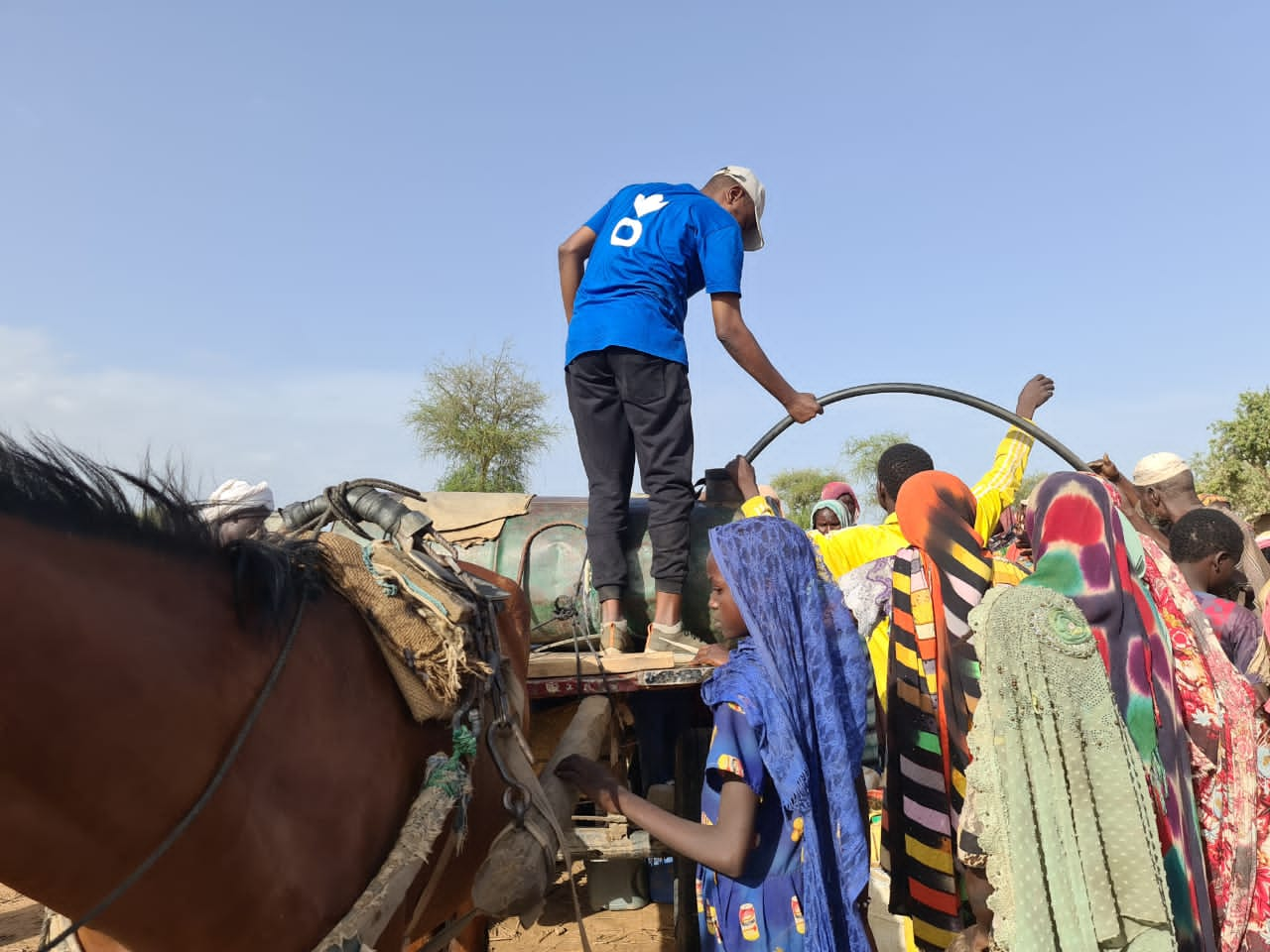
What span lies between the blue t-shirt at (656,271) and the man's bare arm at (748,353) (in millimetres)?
67

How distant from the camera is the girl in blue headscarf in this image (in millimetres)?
2137

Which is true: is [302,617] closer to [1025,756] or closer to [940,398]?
[1025,756]

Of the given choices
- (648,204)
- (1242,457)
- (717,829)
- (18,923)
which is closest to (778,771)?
(717,829)

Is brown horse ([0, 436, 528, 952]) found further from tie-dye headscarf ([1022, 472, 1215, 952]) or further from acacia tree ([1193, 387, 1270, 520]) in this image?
acacia tree ([1193, 387, 1270, 520])

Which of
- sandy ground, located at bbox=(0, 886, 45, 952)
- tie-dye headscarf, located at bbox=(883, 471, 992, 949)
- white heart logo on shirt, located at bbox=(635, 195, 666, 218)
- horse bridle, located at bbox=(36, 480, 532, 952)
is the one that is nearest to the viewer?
horse bridle, located at bbox=(36, 480, 532, 952)

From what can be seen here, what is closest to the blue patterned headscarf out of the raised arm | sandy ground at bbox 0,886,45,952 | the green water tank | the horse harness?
the horse harness

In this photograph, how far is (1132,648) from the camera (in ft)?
8.37

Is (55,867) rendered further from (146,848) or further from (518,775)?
(518,775)

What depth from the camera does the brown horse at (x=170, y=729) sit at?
1.52m

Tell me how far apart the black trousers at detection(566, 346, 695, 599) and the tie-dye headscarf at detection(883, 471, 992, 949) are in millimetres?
885

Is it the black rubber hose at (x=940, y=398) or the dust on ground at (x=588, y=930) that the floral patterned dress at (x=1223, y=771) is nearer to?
the black rubber hose at (x=940, y=398)

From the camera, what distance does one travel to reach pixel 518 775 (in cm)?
236

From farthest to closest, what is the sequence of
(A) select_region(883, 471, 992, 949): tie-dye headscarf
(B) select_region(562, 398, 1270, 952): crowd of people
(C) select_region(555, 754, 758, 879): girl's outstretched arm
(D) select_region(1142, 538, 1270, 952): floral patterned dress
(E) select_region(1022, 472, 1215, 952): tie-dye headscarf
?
(A) select_region(883, 471, 992, 949): tie-dye headscarf → (D) select_region(1142, 538, 1270, 952): floral patterned dress → (E) select_region(1022, 472, 1215, 952): tie-dye headscarf → (B) select_region(562, 398, 1270, 952): crowd of people → (C) select_region(555, 754, 758, 879): girl's outstretched arm

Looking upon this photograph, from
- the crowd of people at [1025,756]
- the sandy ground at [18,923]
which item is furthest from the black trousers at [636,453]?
the sandy ground at [18,923]
